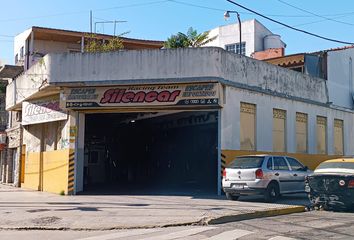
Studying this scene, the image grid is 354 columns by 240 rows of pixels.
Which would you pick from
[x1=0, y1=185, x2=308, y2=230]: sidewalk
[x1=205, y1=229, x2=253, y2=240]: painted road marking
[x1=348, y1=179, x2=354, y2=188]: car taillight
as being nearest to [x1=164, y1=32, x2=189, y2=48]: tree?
[x1=0, y1=185, x2=308, y2=230]: sidewalk

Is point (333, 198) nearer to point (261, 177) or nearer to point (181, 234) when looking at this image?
point (261, 177)

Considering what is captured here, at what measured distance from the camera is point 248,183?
52.0 ft

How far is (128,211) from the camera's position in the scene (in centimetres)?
1394

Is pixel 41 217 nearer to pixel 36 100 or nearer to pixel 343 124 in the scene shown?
pixel 36 100

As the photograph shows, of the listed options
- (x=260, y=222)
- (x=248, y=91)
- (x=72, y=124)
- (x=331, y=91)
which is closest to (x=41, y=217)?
(x=260, y=222)

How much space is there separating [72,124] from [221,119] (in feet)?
20.6

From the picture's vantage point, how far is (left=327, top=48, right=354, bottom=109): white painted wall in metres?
28.1

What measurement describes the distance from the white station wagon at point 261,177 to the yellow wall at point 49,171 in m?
7.50

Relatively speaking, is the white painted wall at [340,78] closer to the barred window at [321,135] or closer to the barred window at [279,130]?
the barred window at [321,135]

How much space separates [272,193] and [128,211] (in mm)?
5247

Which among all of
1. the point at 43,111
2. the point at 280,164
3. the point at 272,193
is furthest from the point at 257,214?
the point at 43,111

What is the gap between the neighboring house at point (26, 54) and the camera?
28.6 meters

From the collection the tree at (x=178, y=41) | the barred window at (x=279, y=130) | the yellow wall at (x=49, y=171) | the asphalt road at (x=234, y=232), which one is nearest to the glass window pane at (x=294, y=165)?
the barred window at (x=279, y=130)

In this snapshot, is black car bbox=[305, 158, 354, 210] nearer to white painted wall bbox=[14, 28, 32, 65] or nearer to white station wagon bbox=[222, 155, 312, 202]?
white station wagon bbox=[222, 155, 312, 202]
